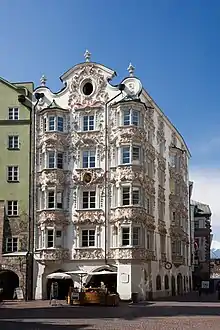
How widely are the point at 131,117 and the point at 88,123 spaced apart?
4.69 m

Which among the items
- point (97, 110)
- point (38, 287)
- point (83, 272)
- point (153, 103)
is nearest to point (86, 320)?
point (83, 272)

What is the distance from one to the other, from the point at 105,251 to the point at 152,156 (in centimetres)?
1225

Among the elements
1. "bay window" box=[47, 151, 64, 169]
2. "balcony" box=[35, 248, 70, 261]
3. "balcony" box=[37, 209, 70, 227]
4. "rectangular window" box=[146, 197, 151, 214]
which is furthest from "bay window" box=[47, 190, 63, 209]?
"rectangular window" box=[146, 197, 151, 214]

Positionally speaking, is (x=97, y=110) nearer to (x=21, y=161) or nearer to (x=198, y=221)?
(x=21, y=161)

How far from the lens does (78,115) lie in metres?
62.9

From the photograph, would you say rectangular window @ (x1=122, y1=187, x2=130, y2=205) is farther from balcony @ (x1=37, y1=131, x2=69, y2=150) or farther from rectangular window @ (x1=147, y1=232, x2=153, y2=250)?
balcony @ (x1=37, y1=131, x2=69, y2=150)

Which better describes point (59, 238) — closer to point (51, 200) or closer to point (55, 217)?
point (55, 217)

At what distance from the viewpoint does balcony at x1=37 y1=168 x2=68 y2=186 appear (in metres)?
61.4

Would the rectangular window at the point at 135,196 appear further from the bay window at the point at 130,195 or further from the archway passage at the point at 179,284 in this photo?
the archway passage at the point at 179,284

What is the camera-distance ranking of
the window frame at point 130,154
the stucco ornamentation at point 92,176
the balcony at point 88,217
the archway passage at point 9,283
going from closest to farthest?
the window frame at point 130,154
the balcony at point 88,217
the stucco ornamentation at point 92,176
the archway passage at point 9,283

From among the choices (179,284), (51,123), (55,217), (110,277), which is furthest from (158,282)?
(51,123)

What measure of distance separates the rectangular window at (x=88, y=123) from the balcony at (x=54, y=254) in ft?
39.6

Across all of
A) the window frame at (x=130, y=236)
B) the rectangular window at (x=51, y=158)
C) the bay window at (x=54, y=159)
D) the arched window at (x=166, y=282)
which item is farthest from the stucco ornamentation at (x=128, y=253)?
the arched window at (x=166, y=282)

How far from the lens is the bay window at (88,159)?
2428 inches
